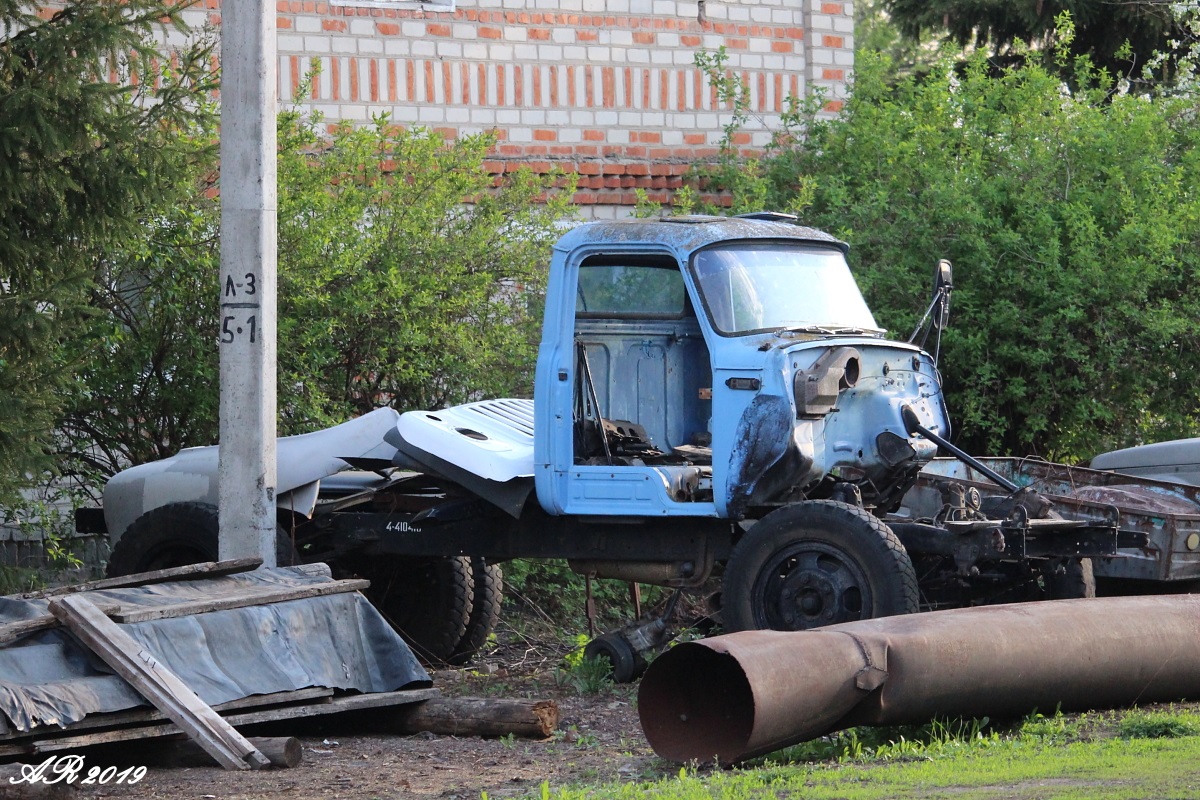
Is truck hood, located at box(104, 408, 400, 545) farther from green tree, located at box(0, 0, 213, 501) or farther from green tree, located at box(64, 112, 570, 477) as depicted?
green tree, located at box(64, 112, 570, 477)

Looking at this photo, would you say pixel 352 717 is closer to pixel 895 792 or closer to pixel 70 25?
pixel 895 792

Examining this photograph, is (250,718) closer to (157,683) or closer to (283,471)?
(157,683)

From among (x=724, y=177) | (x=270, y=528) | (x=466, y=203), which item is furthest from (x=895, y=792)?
(x=724, y=177)

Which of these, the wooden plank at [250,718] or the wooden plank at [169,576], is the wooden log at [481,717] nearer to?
the wooden plank at [250,718]

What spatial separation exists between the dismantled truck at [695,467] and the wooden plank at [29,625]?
2.43 m

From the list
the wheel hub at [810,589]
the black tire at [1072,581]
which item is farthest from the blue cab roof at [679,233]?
the black tire at [1072,581]

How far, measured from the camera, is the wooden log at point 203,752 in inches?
273

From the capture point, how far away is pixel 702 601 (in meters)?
10.9

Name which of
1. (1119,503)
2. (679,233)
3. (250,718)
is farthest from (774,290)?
(250,718)

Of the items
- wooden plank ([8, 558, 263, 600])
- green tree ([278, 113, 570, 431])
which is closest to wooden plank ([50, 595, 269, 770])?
wooden plank ([8, 558, 263, 600])

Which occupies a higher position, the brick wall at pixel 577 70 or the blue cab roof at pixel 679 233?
the brick wall at pixel 577 70

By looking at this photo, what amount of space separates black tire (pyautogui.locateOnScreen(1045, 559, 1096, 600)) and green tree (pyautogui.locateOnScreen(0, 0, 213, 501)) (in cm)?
589

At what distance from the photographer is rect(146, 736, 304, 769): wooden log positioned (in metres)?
6.93

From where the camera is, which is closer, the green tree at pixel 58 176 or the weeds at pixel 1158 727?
the weeds at pixel 1158 727
